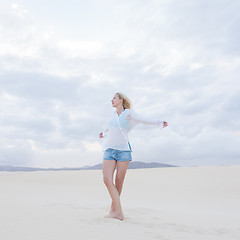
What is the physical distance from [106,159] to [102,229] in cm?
140

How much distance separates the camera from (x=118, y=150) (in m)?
4.43

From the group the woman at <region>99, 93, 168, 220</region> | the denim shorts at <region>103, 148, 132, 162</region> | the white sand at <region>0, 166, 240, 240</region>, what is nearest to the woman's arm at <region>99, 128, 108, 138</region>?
the woman at <region>99, 93, 168, 220</region>

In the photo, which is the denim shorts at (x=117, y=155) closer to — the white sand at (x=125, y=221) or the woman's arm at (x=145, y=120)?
the woman's arm at (x=145, y=120)

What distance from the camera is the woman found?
14.1 ft

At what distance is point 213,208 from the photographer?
25.8ft

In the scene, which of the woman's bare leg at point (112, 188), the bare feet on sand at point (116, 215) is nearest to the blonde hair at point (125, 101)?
the woman's bare leg at point (112, 188)

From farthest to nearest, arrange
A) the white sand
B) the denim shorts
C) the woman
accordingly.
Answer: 1. the denim shorts
2. the woman
3. the white sand

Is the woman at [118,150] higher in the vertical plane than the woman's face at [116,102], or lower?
lower

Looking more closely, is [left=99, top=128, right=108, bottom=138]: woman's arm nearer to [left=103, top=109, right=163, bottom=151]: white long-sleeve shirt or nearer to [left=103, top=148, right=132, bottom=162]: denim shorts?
[left=103, top=109, right=163, bottom=151]: white long-sleeve shirt

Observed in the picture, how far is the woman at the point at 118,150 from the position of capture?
430 cm

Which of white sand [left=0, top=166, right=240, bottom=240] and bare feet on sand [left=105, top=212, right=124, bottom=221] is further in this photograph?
bare feet on sand [left=105, top=212, right=124, bottom=221]

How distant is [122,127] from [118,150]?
367mm

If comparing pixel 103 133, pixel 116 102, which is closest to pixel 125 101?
pixel 116 102

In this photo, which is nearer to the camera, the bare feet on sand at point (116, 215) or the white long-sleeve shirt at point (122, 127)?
the bare feet on sand at point (116, 215)
